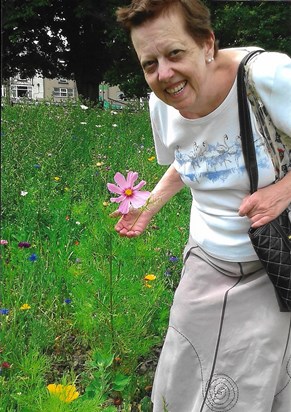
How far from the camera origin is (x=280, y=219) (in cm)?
144

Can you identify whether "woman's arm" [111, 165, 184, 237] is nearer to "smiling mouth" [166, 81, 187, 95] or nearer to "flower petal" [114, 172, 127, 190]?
"flower petal" [114, 172, 127, 190]

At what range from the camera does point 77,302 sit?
2127mm

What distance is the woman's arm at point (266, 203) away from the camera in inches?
55.1

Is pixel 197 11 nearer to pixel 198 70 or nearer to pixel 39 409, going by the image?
pixel 198 70

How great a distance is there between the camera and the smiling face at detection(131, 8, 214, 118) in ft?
4.56

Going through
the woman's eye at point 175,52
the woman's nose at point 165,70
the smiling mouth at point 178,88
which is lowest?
the smiling mouth at point 178,88

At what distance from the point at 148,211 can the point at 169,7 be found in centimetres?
60

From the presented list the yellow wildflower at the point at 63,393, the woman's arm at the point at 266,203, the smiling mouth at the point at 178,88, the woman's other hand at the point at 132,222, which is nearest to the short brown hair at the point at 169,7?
the smiling mouth at the point at 178,88

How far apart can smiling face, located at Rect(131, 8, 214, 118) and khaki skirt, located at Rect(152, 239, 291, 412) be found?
44 cm

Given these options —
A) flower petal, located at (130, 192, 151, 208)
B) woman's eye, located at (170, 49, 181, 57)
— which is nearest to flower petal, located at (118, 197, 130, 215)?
flower petal, located at (130, 192, 151, 208)

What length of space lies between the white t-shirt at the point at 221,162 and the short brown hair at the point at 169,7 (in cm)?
15

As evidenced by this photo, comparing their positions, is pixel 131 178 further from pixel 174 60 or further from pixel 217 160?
pixel 174 60

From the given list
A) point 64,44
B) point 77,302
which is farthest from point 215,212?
point 64,44

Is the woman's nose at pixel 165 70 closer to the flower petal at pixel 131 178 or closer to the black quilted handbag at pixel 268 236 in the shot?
the black quilted handbag at pixel 268 236
